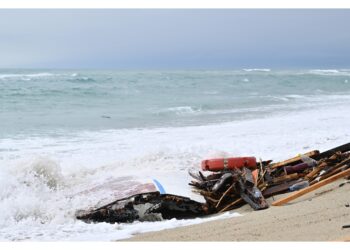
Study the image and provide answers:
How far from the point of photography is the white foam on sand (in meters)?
4.90

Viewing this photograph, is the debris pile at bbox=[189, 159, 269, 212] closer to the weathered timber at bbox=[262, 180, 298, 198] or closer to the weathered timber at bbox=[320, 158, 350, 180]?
the weathered timber at bbox=[262, 180, 298, 198]

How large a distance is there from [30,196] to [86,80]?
31.5m

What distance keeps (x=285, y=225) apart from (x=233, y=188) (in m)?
1.39

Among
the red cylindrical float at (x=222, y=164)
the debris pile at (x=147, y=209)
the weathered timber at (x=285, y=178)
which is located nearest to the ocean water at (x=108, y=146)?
the debris pile at (x=147, y=209)

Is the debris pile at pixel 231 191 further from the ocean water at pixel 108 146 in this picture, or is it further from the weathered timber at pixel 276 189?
the ocean water at pixel 108 146

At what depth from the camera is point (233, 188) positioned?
5.52 meters

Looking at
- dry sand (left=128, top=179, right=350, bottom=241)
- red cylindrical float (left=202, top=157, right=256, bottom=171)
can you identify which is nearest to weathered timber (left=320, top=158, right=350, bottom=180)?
dry sand (left=128, top=179, right=350, bottom=241)

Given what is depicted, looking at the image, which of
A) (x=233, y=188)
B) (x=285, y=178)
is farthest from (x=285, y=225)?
(x=285, y=178)

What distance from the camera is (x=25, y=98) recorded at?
22.0 meters

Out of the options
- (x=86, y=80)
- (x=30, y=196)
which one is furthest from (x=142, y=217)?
(x=86, y=80)

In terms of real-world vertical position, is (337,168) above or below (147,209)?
above

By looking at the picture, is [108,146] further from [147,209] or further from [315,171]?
[315,171]

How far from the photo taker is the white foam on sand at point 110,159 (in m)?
4.90

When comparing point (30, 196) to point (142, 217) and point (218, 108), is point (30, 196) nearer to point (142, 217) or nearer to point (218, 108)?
point (142, 217)
